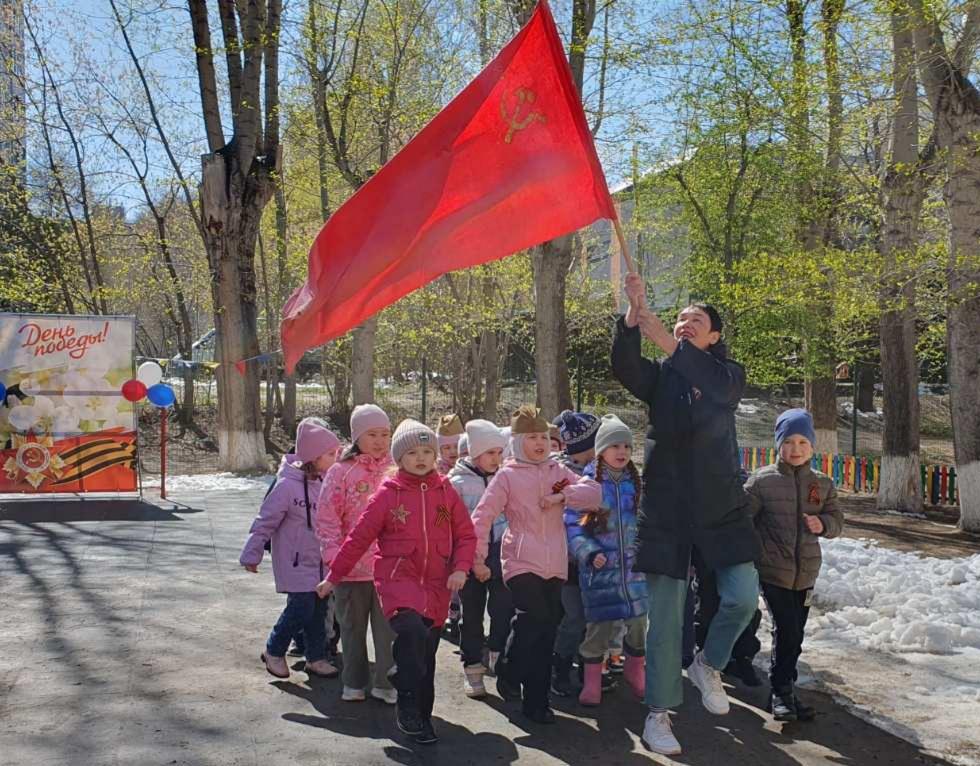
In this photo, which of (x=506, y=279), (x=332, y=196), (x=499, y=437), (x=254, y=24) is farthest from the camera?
(x=332, y=196)

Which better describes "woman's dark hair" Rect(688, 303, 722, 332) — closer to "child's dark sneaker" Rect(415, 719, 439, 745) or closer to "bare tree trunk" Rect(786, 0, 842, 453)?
"child's dark sneaker" Rect(415, 719, 439, 745)

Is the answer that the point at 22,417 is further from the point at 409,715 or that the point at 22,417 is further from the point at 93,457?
the point at 409,715

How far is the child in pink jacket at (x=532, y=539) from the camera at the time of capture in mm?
5258

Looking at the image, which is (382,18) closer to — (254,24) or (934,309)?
(254,24)

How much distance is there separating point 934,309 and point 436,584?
1109cm

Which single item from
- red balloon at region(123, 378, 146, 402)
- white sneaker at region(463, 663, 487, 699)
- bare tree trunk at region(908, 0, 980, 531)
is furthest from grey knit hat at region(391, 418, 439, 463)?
red balloon at region(123, 378, 146, 402)

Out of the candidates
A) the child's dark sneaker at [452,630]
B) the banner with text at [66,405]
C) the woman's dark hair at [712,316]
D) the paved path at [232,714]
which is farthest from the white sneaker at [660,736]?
the banner with text at [66,405]

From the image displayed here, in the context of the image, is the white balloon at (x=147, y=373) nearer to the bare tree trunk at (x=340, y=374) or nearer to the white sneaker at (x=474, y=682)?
the white sneaker at (x=474, y=682)

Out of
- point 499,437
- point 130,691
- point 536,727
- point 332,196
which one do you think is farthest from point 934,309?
point 332,196

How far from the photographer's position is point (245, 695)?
18.2 feet

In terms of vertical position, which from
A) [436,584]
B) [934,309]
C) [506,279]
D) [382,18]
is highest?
[382,18]

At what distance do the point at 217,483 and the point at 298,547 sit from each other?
11.9m

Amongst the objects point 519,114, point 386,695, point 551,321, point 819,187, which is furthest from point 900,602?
point 819,187

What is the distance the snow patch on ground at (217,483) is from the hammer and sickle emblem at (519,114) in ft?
39.2
